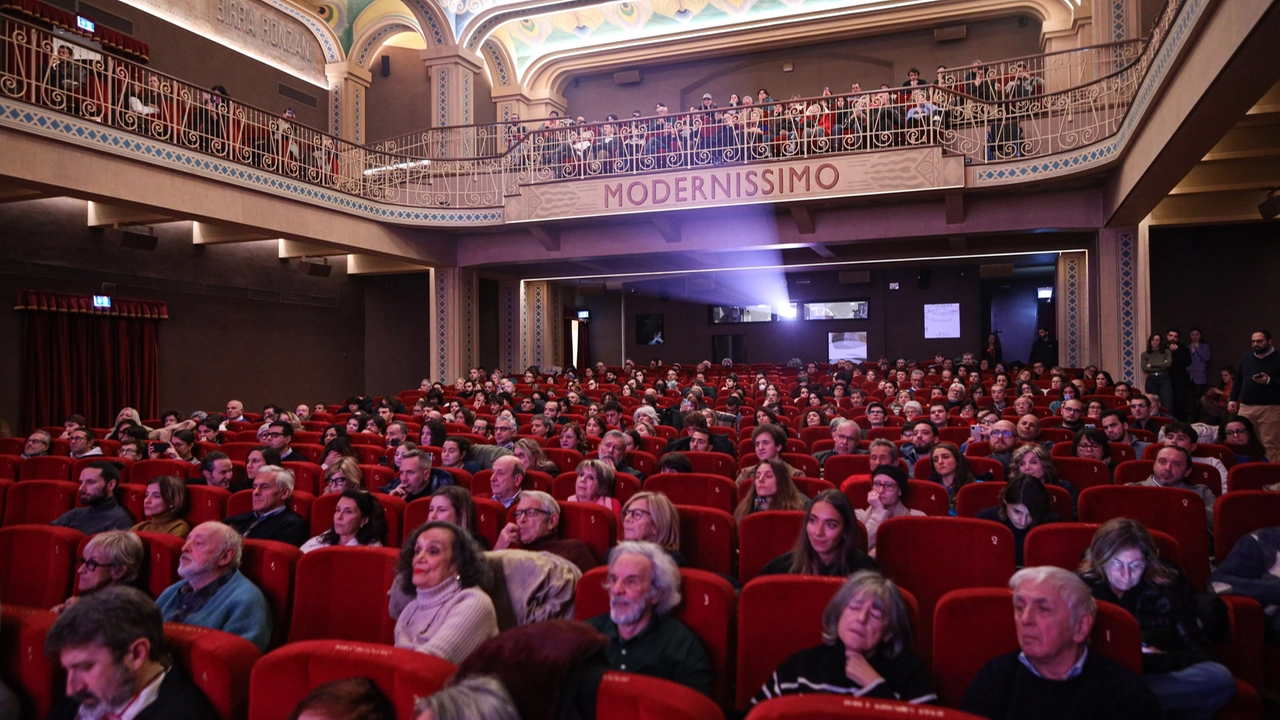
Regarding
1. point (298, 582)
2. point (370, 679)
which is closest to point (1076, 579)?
point (370, 679)

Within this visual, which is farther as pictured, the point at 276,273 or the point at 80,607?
the point at 276,273

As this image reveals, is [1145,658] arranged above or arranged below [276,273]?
below

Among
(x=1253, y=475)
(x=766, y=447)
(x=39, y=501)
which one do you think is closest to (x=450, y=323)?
(x=39, y=501)

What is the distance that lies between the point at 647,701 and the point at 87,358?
10303 mm

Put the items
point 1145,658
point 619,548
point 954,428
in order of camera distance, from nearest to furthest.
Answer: point 1145,658
point 619,548
point 954,428

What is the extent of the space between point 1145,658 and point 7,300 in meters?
10.7

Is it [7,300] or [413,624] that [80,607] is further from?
[7,300]

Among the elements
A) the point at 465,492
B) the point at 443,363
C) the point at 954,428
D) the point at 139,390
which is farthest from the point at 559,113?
the point at 465,492

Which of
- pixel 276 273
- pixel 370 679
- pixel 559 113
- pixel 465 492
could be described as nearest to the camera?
pixel 370 679

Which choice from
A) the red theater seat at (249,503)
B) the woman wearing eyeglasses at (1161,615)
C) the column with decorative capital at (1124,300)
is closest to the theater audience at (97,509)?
the red theater seat at (249,503)

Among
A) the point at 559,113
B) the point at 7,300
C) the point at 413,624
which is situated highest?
the point at 559,113

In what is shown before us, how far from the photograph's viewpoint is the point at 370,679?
1.63 meters

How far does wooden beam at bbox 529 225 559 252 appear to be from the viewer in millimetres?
11305

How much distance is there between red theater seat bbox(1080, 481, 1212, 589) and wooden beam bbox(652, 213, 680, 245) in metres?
7.89
